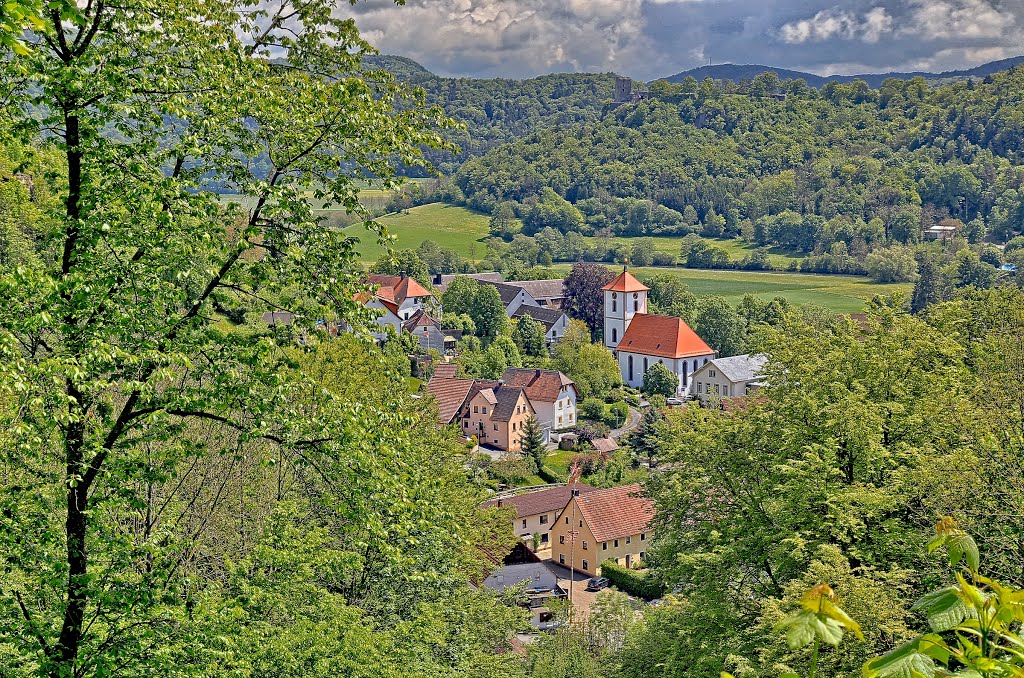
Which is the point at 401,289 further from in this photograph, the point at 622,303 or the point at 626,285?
the point at 626,285

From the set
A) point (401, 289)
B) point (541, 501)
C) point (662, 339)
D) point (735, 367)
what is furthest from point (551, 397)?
point (401, 289)

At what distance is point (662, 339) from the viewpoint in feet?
260

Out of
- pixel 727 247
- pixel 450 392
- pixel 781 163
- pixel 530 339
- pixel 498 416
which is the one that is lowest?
pixel 498 416

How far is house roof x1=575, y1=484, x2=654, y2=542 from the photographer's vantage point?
41312 mm

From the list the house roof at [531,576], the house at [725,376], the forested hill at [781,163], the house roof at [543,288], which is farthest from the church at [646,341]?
the forested hill at [781,163]

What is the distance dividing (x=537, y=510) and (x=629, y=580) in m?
7.06

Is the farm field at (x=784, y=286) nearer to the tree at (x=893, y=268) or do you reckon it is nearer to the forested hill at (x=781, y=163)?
the tree at (x=893, y=268)

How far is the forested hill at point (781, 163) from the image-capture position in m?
147

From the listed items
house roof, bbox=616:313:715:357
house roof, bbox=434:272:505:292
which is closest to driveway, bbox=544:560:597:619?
house roof, bbox=616:313:715:357

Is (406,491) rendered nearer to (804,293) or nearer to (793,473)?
(793,473)

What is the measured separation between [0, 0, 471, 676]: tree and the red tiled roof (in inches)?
2784

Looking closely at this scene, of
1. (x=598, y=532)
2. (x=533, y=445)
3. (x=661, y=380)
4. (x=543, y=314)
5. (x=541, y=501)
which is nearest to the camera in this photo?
(x=598, y=532)

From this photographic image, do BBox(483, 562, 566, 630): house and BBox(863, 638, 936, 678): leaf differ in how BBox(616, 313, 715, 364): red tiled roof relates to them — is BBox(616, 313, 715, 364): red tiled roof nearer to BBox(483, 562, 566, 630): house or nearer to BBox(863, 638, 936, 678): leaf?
BBox(483, 562, 566, 630): house

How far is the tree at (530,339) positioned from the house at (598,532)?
126 ft
